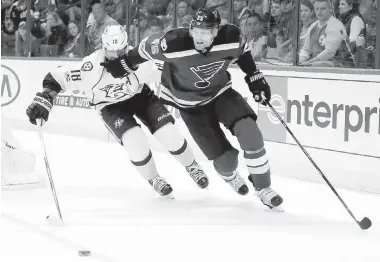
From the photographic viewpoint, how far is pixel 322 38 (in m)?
5.36

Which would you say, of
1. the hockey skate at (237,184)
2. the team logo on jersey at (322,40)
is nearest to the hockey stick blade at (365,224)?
the hockey skate at (237,184)

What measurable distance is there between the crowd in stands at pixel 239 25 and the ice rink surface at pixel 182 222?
0.75 metres

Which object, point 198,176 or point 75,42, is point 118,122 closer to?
point 198,176

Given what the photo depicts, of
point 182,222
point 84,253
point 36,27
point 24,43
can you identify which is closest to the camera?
point 84,253

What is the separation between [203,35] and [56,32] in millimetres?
4739

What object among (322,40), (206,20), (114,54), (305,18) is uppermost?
(206,20)

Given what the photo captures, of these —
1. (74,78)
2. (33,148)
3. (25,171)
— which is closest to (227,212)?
(74,78)

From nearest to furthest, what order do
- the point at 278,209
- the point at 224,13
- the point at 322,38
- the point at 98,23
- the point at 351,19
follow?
1. the point at 278,209
2. the point at 351,19
3. the point at 322,38
4. the point at 224,13
5. the point at 98,23

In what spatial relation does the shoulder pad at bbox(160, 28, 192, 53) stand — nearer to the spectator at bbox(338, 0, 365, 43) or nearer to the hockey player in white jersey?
the hockey player in white jersey

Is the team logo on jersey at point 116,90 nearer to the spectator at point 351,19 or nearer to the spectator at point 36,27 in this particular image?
the spectator at point 351,19

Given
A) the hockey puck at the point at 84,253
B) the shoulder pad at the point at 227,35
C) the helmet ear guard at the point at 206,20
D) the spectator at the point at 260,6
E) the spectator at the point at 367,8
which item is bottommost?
the hockey puck at the point at 84,253

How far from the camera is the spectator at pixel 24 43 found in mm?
8680

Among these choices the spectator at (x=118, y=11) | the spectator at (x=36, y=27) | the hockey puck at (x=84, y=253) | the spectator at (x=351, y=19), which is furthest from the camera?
the spectator at (x=36, y=27)

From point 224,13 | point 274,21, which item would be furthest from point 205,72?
point 224,13
